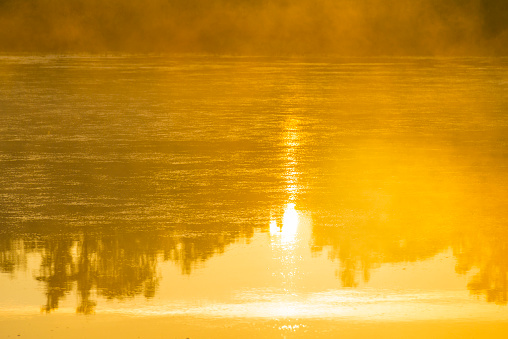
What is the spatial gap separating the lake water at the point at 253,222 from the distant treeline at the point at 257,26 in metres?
44.2

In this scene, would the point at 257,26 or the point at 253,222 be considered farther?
the point at 257,26

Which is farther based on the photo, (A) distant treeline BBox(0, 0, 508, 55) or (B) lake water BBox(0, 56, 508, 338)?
(A) distant treeline BBox(0, 0, 508, 55)

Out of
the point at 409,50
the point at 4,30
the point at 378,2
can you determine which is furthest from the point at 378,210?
the point at 378,2

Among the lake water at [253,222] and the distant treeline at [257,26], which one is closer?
the lake water at [253,222]

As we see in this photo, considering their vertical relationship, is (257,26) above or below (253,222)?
above

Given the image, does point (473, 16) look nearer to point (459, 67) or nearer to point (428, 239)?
point (459, 67)

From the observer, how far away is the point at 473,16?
7250 centimetres

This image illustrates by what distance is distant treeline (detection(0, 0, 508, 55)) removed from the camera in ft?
215

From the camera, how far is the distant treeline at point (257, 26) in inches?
2584

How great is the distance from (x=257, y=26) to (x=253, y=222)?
65225mm

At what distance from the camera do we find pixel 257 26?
242 ft

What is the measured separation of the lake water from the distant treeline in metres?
A: 44.2

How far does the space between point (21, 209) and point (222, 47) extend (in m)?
56.5

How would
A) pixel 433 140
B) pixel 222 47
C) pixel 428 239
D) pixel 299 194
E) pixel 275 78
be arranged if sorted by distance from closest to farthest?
pixel 428 239 → pixel 299 194 → pixel 433 140 → pixel 275 78 → pixel 222 47
